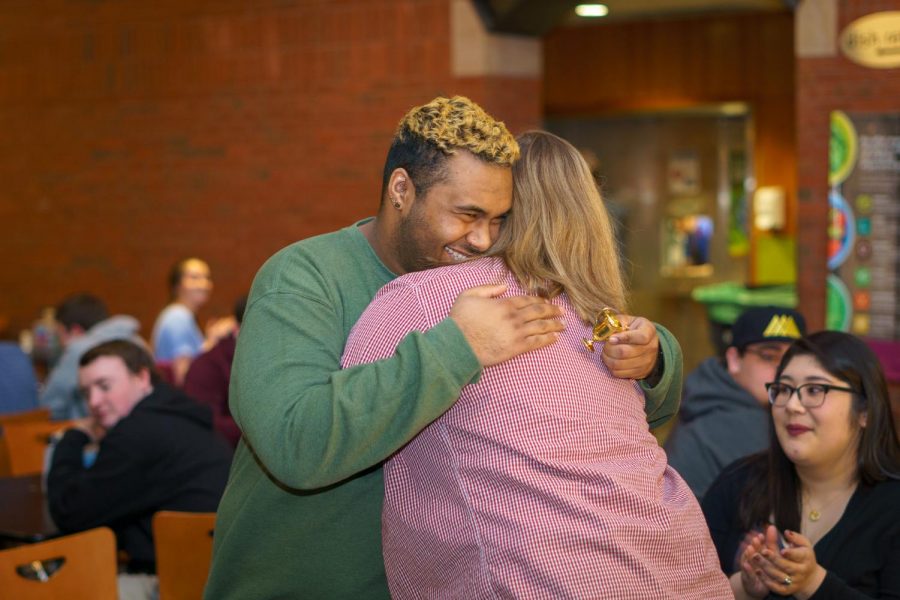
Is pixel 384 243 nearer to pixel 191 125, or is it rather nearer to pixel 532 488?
pixel 532 488

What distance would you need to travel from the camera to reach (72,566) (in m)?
3.07

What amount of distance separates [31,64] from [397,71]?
3.13m

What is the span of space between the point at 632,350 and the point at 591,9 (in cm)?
525

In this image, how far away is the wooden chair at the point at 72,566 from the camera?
296 centimetres

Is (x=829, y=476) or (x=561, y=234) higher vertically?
(x=561, y=234)

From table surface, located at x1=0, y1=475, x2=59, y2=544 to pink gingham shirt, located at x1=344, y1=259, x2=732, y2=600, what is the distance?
254cm

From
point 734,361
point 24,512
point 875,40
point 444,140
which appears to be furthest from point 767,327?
point 875,40

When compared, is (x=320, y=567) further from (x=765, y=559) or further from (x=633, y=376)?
(x=765, y=559)

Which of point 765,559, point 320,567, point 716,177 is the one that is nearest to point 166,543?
point 320,567

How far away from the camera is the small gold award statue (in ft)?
5.43

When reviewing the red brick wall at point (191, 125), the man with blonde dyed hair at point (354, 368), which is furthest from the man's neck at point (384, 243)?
the red brick wall at point (191, 125)

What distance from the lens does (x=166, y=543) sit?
319 cm

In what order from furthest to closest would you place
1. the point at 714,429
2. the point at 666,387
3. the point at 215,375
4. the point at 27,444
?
1. the point at 215,375
2. the point at 27,444
3. the point at 714,429
4. the point at 666,387

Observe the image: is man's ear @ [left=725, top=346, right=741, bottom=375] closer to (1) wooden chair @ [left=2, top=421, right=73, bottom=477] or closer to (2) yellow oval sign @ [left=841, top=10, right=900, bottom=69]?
(1) wooden chair @ [left=2, top=421, right=73, bottom=477]
